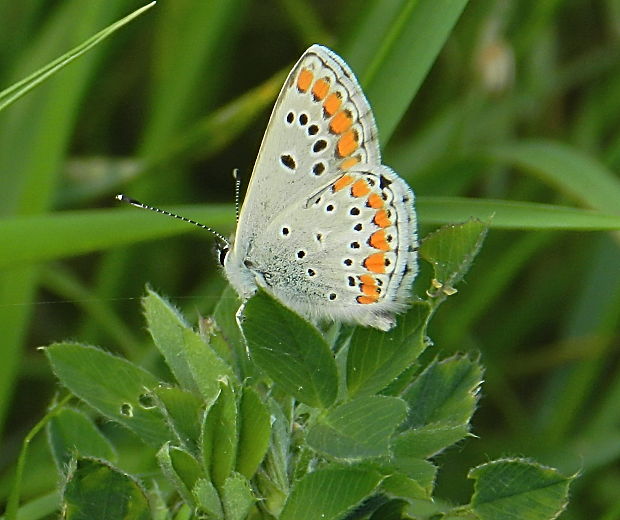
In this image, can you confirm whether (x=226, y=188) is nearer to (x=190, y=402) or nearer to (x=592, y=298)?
(x=592, y=298)

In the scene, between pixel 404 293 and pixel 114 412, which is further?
pixel 404 293

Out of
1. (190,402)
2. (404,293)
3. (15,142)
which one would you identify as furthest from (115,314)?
(190,402)

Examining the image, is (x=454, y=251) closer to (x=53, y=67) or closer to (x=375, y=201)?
(x=375, y=201)

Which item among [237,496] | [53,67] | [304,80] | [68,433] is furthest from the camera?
[304,80]

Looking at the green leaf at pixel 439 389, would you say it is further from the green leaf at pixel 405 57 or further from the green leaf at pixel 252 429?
the green leaf at pixel 405 57

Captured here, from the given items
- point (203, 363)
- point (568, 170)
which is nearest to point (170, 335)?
point (203, 363)

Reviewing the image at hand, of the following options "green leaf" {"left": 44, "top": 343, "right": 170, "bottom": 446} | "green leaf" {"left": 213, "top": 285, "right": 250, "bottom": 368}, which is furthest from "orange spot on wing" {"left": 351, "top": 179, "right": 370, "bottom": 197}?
"green leaf" {"left": 44, "top": 343, "right": 170, "bottom": 446}
